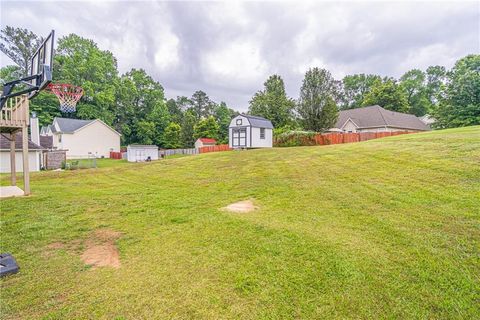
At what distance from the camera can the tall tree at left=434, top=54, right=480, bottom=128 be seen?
72.7 ft

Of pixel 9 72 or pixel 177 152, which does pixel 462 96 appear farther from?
pixel 9 72

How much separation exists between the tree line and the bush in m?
2.28

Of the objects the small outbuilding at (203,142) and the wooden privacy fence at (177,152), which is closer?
the wooden privacy fence at (177,152)

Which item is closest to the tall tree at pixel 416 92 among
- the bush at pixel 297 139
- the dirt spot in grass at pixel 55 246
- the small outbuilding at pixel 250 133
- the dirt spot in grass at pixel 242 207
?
the bush at pixel 297 139

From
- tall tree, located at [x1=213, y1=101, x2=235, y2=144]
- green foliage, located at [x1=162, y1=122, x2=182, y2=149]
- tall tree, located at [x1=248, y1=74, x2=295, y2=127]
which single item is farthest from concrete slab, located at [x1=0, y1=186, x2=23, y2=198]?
tall tree, located at [x1=213, y1=101, x2=235, y2=144]

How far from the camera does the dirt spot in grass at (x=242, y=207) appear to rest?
197 inches

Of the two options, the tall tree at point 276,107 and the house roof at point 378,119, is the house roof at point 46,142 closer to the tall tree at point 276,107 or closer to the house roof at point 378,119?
the tall tree at point 276,107

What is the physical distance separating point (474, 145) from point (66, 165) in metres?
24.0

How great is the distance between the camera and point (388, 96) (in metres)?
36.3

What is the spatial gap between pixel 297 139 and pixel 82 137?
27.0m

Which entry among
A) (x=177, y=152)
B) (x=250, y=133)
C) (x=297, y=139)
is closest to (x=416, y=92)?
(x=297, y=139)

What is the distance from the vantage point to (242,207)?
5203mm

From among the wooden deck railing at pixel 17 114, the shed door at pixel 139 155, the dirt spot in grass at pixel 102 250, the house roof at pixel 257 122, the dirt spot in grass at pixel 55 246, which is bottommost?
the dirt spot in grass at pixel 102 250

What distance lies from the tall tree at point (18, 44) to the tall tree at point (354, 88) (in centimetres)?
5136
